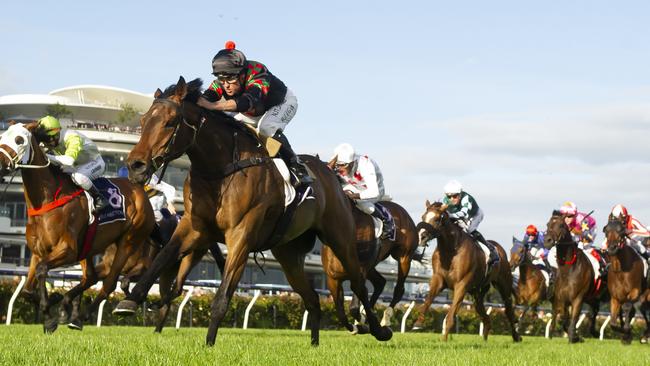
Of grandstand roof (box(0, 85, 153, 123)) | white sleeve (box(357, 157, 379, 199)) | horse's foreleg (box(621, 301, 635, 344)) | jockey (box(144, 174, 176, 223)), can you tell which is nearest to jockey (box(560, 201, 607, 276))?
horse's foreleg (box(621, 301, 635, 344))

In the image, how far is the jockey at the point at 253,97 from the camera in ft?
23.9

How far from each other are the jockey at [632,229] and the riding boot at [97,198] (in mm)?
7703

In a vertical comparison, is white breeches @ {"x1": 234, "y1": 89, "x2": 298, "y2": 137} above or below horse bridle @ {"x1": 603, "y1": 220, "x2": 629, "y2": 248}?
above

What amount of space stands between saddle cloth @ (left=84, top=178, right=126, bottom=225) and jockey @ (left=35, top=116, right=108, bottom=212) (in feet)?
0.36

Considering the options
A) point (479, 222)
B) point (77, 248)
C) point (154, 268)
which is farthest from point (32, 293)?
point (479, 222)

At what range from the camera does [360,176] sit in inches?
472

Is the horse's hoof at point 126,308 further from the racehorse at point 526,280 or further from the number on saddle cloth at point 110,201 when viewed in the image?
the racehorse at point 526,280

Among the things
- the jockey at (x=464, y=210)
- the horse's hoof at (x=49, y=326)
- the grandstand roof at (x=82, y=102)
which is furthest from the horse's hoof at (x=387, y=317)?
the grandstand roof at (x=82, y=102)

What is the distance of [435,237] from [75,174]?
17.4 ft

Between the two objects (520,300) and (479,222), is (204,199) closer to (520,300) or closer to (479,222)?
(479,222)

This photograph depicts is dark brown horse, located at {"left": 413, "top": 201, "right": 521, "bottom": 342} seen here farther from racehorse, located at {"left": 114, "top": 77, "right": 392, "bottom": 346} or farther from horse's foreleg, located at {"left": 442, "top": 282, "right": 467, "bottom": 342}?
racehorse, located at {"left": 114, "top": 77, "right": 392, "bottom": 346}

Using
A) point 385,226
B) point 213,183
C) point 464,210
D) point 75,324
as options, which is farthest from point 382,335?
point 464,210

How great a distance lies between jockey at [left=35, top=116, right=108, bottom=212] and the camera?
9.91 metres

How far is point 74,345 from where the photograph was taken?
6367mm
